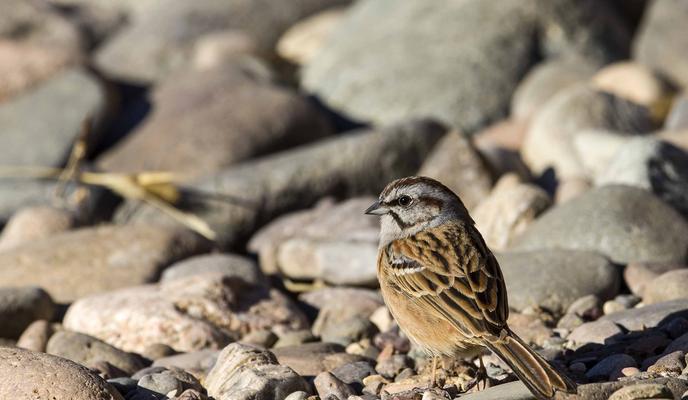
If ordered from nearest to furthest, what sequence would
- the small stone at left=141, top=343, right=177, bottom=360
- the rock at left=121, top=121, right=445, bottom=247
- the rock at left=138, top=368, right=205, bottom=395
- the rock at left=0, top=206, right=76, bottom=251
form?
the rock at left=138, top=368, right=205, bottom=395 < the small stone at left=141, top=343, right=177, bottom=360 < the rock at left=0, top=206, right=76, bottom=251 < the rock at left=121, top=121, right=445, bottom=247

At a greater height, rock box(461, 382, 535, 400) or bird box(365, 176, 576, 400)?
bird box(365, 176, 576, 400)

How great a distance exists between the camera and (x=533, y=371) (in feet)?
17.1

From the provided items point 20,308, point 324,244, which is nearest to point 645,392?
point 324,244

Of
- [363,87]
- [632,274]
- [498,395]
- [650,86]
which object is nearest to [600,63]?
[650,86]

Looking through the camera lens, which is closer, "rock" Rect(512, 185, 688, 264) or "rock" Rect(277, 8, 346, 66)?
"rock" Rect(512, 185, 688, 264)

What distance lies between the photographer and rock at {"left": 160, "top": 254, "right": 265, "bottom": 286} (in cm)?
888

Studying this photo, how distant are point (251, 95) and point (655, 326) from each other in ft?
24.1

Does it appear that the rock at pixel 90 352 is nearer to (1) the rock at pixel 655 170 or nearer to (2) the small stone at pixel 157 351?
(2) the small stone at pixel 157 351

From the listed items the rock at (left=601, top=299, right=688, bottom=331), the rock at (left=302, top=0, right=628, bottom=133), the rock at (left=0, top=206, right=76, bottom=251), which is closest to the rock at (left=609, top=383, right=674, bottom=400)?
the rock at (left=601, top=299, right=688, bottom=331)

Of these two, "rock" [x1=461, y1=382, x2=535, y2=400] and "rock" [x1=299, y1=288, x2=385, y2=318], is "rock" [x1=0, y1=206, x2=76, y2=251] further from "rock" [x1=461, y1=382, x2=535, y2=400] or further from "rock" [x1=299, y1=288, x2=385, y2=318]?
"rock" [x1=461, y1=382, x2=535, y2=400]

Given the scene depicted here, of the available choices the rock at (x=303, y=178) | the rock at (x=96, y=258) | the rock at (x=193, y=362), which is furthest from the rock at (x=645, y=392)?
the rock at (x=303, y=178)

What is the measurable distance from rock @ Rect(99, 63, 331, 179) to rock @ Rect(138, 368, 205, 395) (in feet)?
18.3

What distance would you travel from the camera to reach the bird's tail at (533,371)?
511cm

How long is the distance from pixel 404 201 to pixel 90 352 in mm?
2343
